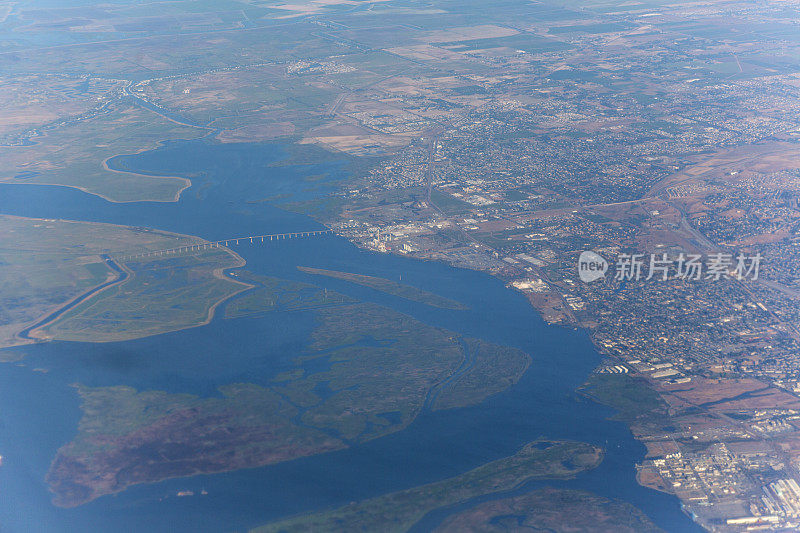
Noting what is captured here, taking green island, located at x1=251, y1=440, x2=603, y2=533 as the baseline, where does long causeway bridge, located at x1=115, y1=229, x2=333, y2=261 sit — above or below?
above

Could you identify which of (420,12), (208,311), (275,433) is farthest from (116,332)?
(420,12)

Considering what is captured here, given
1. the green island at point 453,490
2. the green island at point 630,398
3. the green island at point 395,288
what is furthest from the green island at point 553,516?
the green island at point 395,288

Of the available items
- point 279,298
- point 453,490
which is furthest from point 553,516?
point 279,298

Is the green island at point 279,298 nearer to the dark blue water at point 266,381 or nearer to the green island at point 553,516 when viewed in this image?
the dark blue water at point 266,381

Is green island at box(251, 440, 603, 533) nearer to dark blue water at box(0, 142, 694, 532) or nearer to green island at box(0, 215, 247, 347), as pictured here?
dark blue water at box(0, 142, 694, 532)

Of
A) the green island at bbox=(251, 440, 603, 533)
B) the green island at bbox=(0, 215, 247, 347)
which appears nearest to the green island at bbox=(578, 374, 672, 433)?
the green island at bbox=(251, 440, 603, 533)

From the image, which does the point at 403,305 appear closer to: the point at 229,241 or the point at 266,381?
the point at 266,381

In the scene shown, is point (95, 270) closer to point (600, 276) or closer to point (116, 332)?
point (116, 332)
